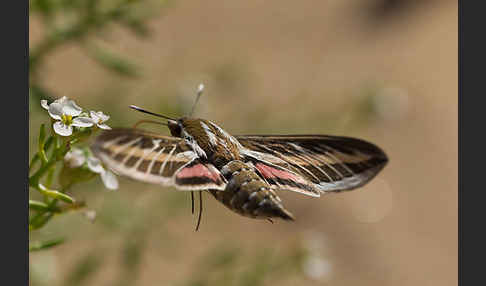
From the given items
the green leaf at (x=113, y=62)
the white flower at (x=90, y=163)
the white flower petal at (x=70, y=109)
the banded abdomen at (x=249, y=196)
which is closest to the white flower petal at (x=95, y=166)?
the white flower at (x=90, y=163)

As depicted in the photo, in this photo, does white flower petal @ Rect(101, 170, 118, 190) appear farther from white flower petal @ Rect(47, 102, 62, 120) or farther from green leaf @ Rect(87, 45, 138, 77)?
green leaf @ Rect(87, 45, 138, 77)

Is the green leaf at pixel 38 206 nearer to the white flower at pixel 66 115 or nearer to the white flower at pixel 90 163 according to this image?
the white flower at pixel 90 163

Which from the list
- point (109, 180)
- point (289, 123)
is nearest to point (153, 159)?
point (109, 180)

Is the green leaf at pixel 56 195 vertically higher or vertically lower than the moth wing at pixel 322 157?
lower

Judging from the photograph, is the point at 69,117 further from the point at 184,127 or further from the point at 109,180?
the point at 184,127

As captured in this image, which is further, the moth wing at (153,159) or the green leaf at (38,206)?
the green leaf at (38,206)

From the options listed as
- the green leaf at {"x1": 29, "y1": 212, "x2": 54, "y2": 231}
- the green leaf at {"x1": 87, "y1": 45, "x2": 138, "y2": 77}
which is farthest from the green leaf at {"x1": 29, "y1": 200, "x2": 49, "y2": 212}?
the green leaf at {"x1": 87, "y1": 45, "x2": 138, "y2": 77}

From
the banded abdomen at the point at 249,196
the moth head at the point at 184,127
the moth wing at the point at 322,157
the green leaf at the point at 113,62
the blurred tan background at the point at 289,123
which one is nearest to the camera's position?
the banded abdomen at the point at 249,196
